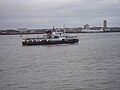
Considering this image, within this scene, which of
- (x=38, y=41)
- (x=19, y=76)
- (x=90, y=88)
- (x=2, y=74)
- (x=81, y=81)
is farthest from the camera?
(x=38, y=41)

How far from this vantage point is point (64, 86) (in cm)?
2341

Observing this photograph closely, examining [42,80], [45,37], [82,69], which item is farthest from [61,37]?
[42,80]

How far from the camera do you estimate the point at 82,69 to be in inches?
1258

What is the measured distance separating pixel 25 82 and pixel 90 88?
5646mm

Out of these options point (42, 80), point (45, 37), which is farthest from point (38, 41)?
point (42, 80)

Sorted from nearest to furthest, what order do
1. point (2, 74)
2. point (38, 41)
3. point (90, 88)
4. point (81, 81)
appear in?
point (90, 88) < point (81, 81) < point (2, 74) < point (38, 41)

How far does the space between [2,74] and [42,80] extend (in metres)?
5.79

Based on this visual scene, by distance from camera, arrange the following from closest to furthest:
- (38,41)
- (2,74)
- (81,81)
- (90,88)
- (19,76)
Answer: (90,88)
(81,81)
(19,76)
(2,74)
(38,41)

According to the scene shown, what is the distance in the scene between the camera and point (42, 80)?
26.0 metres

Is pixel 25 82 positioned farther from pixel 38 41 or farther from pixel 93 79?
pixel 38 41

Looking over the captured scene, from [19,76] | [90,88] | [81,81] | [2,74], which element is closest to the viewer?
[90,88]

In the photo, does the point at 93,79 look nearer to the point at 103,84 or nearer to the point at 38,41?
the point at 103,84

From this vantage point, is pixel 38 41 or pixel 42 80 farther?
pixel 38 41

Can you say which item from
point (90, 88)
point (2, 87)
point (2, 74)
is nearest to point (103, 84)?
point (90, 88)
